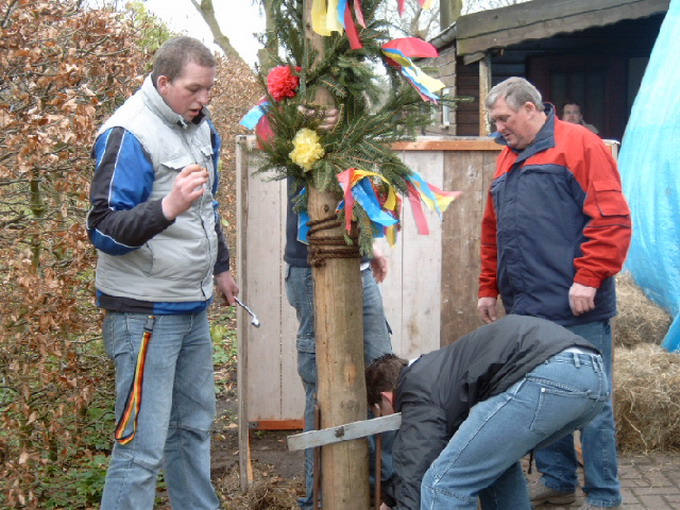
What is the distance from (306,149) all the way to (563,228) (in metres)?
1.53

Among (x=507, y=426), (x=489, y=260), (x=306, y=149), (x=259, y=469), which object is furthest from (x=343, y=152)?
(x=259, y=469)

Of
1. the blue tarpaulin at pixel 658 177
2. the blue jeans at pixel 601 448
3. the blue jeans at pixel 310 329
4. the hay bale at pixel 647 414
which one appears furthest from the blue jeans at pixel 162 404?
the blue tarpaulin at pixel 658 177

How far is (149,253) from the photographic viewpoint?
301cm

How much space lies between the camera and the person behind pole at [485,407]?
2.75 m

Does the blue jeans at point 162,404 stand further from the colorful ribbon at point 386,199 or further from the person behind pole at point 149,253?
the colorful ribbon at point 386,199

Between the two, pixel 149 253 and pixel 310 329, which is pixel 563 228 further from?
pixel 149 253

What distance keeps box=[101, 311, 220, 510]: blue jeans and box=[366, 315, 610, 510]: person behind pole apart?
865 millimetres

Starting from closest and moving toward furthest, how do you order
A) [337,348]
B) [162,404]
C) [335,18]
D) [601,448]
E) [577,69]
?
[335,18], [337,348], [162,404], [601,448], [577,69]

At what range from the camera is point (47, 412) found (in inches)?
154

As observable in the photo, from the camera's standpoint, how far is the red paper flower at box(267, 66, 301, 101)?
272 cm

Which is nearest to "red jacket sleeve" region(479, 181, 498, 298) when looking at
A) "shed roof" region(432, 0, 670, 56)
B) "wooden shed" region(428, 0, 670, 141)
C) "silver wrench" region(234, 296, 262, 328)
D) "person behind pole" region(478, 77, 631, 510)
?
"person behind pole" region(478, 77, 631, 510)

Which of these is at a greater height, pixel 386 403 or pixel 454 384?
pixel 454 384

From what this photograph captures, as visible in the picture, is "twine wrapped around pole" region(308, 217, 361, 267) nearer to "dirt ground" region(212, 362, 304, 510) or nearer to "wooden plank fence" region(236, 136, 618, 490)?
"dirt ground" region(212, 362, 304, 510)

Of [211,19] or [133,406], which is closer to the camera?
[133,406]
